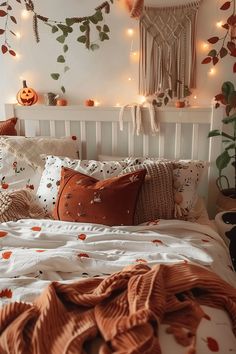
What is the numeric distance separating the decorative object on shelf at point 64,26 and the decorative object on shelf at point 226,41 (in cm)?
46

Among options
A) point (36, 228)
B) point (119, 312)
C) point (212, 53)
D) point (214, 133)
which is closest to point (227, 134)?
point (214, 133)

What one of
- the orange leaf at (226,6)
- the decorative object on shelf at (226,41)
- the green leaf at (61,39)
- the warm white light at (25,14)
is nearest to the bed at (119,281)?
the decorative object on shelf at (226,41)

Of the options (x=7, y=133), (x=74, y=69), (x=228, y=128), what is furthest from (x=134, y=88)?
(x=7, y=133)

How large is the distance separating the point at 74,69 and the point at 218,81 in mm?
897

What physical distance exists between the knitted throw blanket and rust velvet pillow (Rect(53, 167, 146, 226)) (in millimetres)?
486

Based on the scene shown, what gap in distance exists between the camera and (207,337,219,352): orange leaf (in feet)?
3.01

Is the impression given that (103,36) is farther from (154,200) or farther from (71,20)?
(154,200)

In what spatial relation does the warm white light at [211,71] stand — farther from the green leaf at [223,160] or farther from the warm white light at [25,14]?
the warm white light at [25,14]

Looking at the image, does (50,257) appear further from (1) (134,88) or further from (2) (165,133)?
(1) (134,88)

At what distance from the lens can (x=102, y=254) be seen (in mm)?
1348

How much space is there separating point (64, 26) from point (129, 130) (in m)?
0.73

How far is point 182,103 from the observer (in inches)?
82.1

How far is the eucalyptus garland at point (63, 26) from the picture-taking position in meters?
2.11

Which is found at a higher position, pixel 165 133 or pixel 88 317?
pixel 165 133
